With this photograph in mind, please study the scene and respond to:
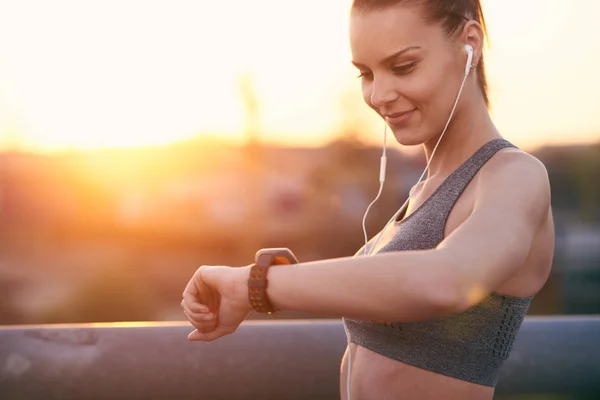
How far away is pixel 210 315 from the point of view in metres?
1.61

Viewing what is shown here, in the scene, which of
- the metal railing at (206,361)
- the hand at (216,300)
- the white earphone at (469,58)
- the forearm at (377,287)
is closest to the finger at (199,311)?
the hand at (216,300)

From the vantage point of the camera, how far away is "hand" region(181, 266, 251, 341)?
1495 mm

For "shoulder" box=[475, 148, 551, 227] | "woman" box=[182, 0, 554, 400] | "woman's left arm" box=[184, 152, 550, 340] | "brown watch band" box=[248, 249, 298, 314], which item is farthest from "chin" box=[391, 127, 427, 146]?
"brown watch band" box=[248, 249, 298, 314]

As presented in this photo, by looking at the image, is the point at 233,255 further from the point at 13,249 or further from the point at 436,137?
the point at 436,137

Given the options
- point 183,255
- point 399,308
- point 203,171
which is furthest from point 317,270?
point 203,171

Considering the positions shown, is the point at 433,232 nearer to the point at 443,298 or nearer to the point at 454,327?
the point at 454,327

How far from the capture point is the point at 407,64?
1630mm

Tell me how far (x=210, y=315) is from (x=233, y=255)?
17498 mm

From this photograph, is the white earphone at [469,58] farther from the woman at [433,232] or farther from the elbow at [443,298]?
the elbow at [443,298]

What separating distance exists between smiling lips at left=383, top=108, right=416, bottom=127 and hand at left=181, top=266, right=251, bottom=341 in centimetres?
53

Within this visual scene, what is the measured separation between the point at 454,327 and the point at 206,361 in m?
1.17

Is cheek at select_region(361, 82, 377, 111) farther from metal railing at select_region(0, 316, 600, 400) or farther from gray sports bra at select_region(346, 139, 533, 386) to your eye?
metal railing at select_region(0, 316, 600, 400)

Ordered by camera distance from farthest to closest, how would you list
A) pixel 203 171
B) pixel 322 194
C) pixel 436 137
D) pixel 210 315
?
pixel 203 171 < pixel 322 194 < pixel 436 137 < pixel 210 315

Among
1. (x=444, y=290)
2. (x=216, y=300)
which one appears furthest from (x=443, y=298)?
(x=216, y=300)
